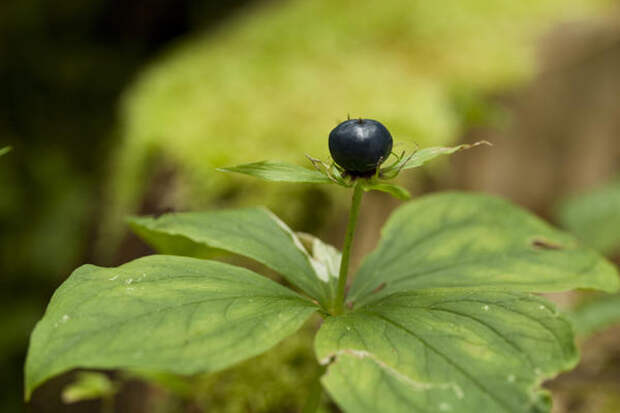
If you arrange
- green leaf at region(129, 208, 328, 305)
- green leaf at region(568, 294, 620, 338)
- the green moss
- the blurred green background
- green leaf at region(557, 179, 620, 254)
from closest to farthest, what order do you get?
green leaf at region(129, 208, 328, 305), green leaf at region(568, 294, 620, 338), the blurred green background, the green moss, green leaf at region(557, 179, 620, 254)

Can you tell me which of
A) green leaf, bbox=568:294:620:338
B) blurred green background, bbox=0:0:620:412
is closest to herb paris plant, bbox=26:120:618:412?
blurred green background, bbox=0:0:620:412

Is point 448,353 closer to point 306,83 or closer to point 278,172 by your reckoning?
point 278,172

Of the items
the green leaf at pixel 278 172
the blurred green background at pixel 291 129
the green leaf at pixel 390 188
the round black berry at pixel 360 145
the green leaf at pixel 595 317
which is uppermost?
the round black berry at pixel 360 145

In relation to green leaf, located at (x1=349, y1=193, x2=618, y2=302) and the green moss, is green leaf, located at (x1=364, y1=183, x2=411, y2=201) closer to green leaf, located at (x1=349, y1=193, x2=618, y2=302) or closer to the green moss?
green leaf, located at (x1=349, y1=193, x2=618, y2=302)

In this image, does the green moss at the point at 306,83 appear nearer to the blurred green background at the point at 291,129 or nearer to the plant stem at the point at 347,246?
the blurred green background at the point at 291,129

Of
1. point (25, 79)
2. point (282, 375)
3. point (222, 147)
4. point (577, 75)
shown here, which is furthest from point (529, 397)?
point (25, 79)

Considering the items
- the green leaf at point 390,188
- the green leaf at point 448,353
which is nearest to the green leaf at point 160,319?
the green leaf at point 448,353
